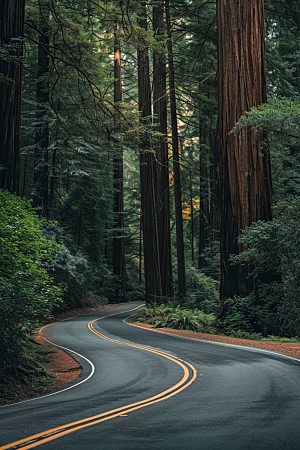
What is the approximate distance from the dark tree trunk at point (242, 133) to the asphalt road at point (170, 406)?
4.98m

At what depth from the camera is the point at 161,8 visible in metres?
27.2

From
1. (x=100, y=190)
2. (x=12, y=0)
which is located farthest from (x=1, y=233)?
(x=100, y=190)

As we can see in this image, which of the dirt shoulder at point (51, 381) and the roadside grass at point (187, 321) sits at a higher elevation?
the roadside grass at point (187, 321)

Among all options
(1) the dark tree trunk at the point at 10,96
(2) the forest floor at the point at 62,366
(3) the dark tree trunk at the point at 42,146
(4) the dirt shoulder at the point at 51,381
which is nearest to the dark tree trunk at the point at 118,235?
A: (3) the dark tree trunk at the point at 42,146

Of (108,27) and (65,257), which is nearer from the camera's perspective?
(108,27)

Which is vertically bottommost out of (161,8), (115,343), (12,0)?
(115,343)

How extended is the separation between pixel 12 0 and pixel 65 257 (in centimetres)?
1535

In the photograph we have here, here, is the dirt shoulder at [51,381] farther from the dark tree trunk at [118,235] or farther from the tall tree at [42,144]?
the dark tree trunk at [118,235]

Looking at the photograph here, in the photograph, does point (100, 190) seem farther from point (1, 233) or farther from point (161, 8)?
point (1, 233)

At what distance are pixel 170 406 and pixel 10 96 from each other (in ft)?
33.1

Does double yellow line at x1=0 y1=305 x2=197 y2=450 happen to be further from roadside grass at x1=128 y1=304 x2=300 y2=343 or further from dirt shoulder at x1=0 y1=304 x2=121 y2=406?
roadside grass at x1=128 y1=304 x2=300 y2=343

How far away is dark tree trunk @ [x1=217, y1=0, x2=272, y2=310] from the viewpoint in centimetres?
1672

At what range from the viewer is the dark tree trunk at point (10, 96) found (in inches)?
494

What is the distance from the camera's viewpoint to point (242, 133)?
16906 millimetres
